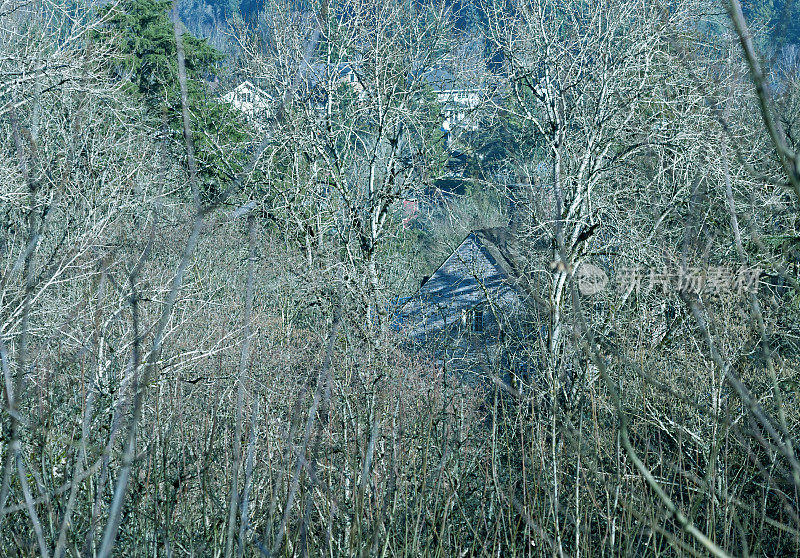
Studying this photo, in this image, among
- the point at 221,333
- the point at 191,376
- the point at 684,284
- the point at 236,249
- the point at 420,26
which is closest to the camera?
the point at 684,284

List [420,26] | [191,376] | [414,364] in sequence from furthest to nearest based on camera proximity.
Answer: [420,26]
[191,376]
[414,364]

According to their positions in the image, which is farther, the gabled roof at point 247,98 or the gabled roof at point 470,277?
the gabled roof at point 470,277

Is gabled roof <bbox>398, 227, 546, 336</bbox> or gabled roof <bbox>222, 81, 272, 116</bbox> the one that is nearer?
gabled roof <bbox>222, 81, 272, 116</bbox>

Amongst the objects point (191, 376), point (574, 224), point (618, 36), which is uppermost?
point (618, 36)

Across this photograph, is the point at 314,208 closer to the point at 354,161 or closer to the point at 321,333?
the point at 354,161

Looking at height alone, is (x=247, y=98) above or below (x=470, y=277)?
above

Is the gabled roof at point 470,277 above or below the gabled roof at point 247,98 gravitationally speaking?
below

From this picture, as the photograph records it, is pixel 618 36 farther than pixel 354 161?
No

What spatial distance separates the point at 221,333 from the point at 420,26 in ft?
24.4

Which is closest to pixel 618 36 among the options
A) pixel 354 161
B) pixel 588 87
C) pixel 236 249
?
pixel 588 87

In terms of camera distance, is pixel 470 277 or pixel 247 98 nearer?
pixel 247 98

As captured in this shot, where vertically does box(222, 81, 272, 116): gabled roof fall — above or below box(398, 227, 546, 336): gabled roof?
above

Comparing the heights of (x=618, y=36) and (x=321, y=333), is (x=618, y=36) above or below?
above

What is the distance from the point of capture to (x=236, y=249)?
66.4ft
